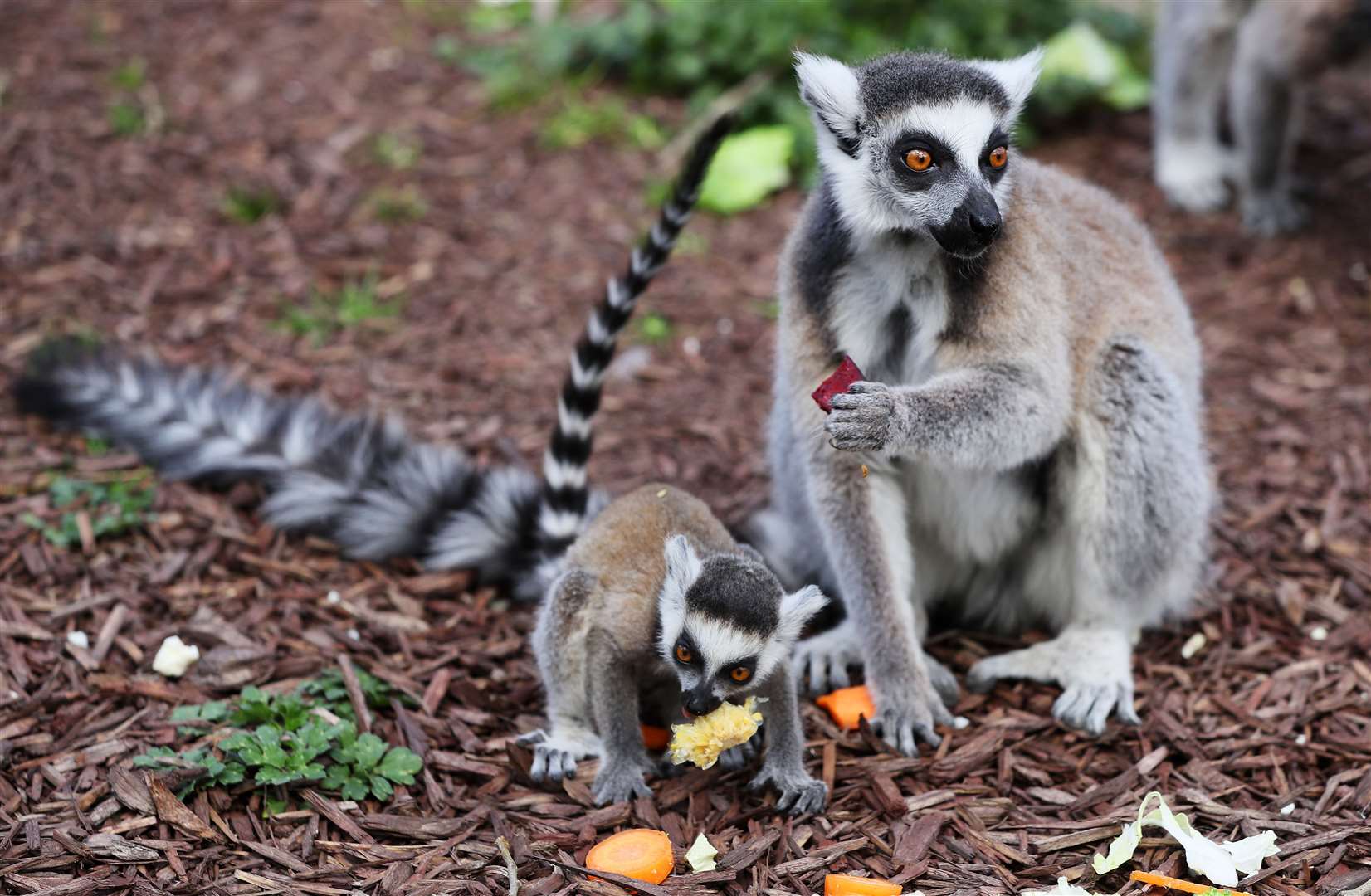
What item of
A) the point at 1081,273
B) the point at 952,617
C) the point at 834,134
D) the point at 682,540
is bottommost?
the point at 952,617

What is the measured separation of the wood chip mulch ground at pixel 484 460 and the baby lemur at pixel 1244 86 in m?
0.23

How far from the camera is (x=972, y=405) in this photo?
3744mm

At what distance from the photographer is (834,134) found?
3.83 metres

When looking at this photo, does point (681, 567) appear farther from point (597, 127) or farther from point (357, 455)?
point (597, 127)

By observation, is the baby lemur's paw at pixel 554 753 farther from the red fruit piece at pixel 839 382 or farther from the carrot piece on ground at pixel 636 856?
the red fruit piece at pixel 839 382

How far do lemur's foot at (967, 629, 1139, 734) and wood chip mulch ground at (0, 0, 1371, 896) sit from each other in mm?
66

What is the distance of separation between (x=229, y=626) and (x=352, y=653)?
1.37ft

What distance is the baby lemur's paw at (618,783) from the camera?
11.9 ft

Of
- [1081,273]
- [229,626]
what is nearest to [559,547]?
[229,626]

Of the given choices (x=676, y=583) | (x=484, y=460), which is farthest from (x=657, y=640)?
(x=484, y=460)

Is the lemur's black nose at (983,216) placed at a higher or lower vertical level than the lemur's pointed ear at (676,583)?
higher

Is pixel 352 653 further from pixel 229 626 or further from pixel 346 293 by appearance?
pixel 346 293

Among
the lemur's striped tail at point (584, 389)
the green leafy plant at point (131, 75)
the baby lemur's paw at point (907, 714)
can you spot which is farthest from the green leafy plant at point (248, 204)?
the baby lemur's paw at point (907, 714)

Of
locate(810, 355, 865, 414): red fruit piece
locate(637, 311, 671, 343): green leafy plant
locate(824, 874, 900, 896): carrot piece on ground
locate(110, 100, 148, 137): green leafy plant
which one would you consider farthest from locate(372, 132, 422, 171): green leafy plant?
locate(824, 874, 900, 896): carrot piece on ground
